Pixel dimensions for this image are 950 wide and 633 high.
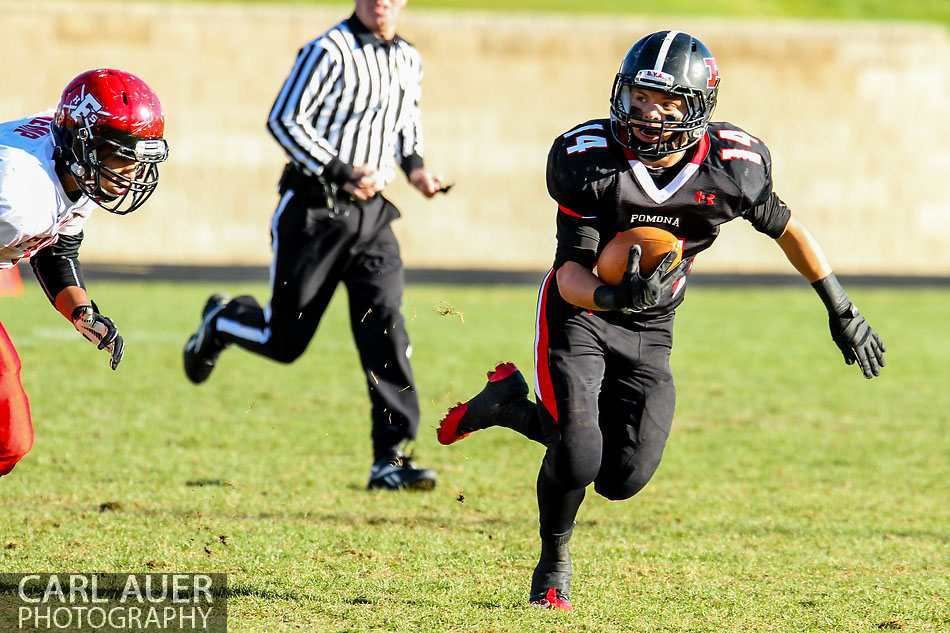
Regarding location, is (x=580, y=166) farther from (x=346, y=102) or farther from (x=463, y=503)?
(x=346, y=102)

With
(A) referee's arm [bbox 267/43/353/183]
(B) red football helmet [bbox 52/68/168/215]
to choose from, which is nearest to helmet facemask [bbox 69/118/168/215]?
(B) red football helmet [bbox 52/68/168/215]

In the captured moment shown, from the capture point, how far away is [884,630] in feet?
11.1

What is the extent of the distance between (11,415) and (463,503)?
189 cm

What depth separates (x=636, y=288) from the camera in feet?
10.9

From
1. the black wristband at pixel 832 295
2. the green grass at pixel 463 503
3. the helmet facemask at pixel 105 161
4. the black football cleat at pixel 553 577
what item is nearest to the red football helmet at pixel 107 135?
the helmet facemask at pixel 105 161

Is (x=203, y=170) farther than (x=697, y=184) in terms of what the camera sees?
Yes

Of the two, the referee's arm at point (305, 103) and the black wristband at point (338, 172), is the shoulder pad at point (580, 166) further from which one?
the referee's arm at point (305, 103)

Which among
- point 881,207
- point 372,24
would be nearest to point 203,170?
point 881,207

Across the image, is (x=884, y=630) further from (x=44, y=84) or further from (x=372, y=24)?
(x=44, y=84)

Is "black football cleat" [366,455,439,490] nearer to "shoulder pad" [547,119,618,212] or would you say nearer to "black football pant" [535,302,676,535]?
"black football pant" [535,302,676,535]

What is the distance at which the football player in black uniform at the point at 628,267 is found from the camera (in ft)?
11.7

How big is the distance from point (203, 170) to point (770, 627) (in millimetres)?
14019

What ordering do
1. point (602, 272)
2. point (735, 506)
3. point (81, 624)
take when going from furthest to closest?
point (735, 506) → point (602, 272) → point (81, 624)

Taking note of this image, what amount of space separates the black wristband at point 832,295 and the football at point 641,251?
2.05ft
